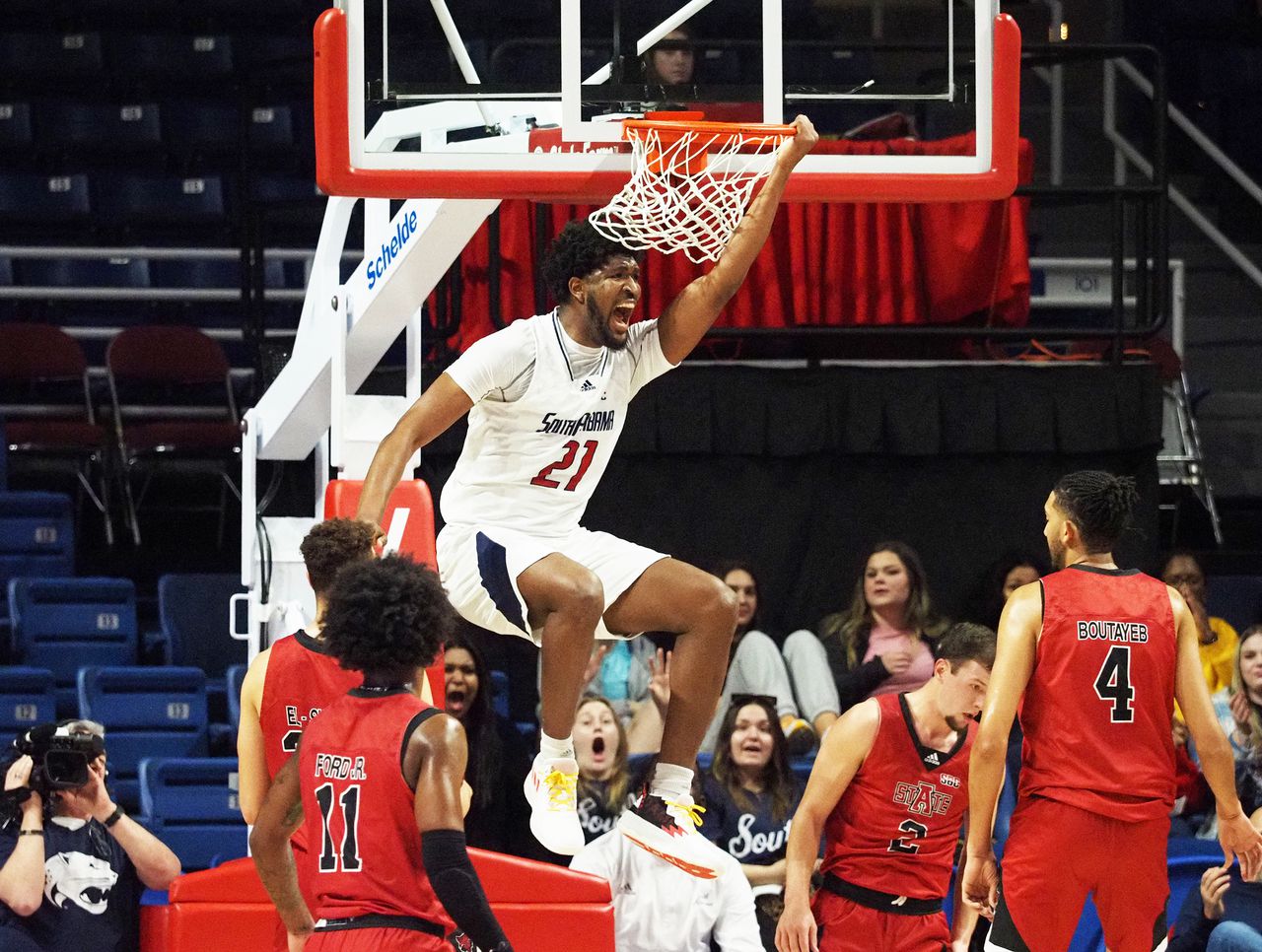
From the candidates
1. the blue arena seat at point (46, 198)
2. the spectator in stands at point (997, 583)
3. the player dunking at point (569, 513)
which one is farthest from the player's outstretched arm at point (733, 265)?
the blue arena seat at point (46, 198)

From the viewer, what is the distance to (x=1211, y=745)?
5.48 m

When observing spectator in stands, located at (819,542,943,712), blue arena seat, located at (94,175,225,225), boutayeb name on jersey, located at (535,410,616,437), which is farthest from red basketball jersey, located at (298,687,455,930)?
blue arena seat, located at (94,175,225,225)

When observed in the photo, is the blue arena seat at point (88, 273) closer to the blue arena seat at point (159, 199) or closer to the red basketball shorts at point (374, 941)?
the blue arena seat at point (159, 199)

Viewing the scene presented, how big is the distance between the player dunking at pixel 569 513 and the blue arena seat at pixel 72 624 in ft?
16.5

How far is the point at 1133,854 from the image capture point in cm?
559

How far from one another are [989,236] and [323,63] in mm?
5087

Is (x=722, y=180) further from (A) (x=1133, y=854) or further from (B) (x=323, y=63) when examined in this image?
(A) (x=1133, y=854)

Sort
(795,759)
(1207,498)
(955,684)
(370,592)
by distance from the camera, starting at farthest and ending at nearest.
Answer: (1207,498)
(795,759)
(955,684)
(370,592)

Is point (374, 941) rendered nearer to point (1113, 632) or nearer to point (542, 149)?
point (542, 149)

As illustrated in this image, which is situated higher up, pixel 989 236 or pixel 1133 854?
pixel 989 236

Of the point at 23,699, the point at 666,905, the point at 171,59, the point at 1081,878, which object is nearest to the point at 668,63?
the point at 1081,878

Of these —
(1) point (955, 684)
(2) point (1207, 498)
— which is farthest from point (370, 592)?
(2) point (1207, 498)

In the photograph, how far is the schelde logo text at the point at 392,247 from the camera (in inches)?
251

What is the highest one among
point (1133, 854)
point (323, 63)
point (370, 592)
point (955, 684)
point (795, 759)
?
point (323, 63)
